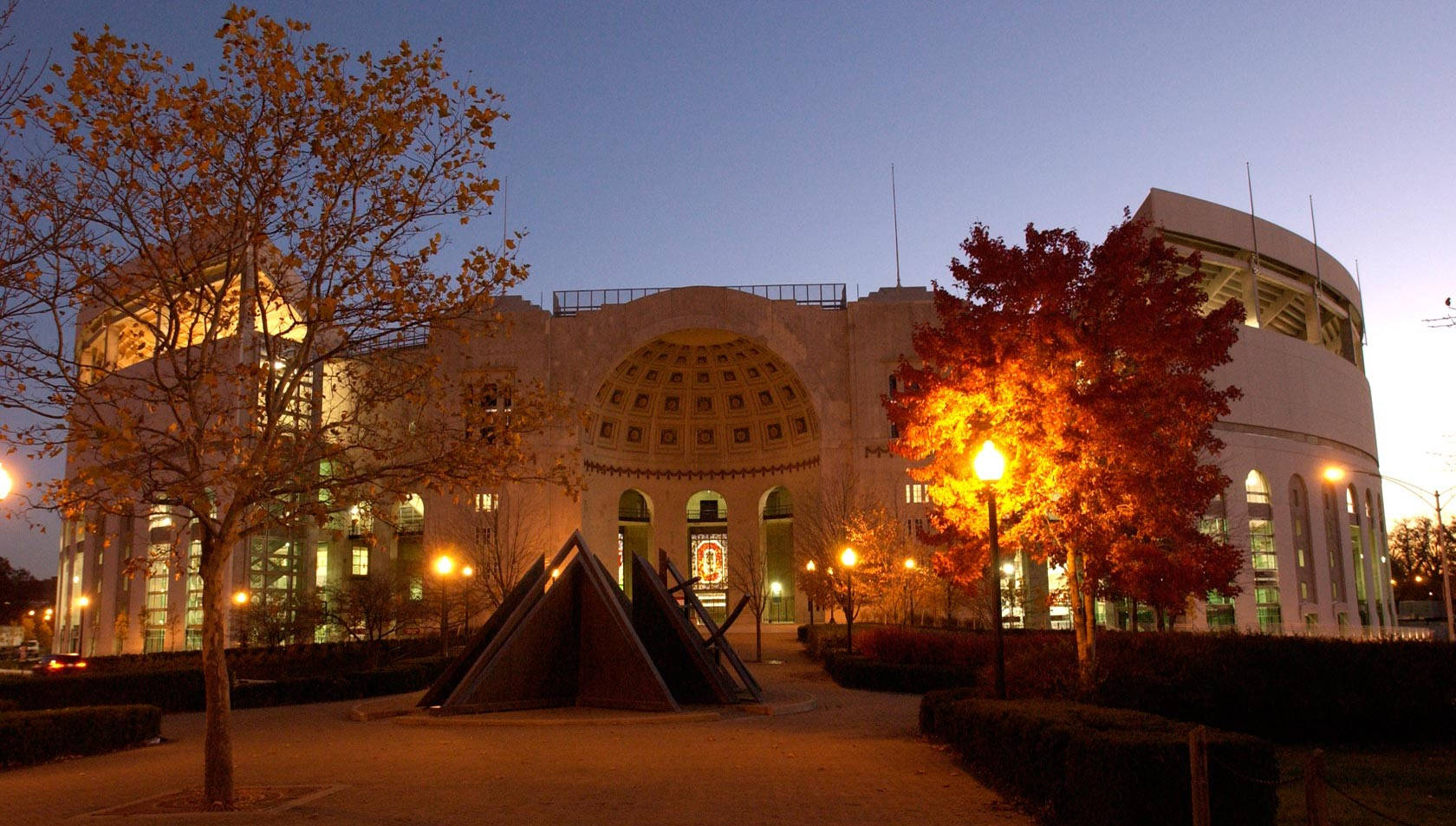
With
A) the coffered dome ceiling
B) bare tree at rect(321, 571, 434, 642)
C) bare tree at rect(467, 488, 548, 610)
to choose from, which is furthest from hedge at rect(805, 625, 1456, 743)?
the coffered dome ceiling

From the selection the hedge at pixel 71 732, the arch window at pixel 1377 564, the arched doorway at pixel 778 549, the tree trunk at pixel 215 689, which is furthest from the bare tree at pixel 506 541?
the arch window at pixel 1377 564

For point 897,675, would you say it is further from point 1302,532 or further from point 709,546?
point 1302,532

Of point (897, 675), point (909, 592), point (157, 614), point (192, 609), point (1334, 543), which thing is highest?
point (1334, 543)

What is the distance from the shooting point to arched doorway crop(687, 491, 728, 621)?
56406mm

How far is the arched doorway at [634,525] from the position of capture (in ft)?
→ 190

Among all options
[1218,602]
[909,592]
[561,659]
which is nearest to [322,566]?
[909,592]

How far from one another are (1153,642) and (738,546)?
4102 cm

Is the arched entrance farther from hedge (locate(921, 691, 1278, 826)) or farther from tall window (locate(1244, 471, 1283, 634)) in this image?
hedge (locate(921, 691, 1278, 826))

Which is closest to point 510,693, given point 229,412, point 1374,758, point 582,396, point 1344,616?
point 229,412

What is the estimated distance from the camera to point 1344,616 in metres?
58.3

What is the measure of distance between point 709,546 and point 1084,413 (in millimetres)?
42077

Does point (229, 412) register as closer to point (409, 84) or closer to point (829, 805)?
point (409, 84)

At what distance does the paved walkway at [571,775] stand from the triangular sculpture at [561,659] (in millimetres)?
1296

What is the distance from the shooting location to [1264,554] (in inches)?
2160
